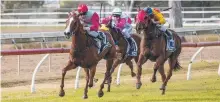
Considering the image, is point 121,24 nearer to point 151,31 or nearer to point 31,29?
point 151,31

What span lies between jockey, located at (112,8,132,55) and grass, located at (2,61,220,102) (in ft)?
3.68

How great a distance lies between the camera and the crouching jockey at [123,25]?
1445 centimetres

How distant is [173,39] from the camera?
45.5ft

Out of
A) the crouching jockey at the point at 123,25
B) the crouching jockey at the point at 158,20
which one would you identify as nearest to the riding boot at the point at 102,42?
the crouching jockey at the point at 158,20

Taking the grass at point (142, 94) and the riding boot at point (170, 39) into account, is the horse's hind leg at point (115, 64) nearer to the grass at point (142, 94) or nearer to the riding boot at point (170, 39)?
the grass at point (142, 94)

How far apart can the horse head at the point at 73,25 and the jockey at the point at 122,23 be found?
3.15 m

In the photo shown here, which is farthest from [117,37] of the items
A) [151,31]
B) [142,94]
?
[142,94]

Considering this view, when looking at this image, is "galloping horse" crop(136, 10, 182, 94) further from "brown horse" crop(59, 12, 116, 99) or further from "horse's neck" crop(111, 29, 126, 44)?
"horse's neck" crop(111, 29, 126, 44)

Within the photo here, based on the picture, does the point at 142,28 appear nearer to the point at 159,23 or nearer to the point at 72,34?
the point at 159,23

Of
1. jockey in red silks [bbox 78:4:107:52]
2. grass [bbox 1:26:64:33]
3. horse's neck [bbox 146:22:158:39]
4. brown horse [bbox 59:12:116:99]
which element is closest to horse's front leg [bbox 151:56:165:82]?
horse's neck [bbox 146:22:158:39]

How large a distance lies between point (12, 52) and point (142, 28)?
2.68 m

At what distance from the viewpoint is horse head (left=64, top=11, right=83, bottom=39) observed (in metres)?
10.6

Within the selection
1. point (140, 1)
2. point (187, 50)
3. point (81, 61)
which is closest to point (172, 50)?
point (81, 61)

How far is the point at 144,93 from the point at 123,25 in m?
2.31
